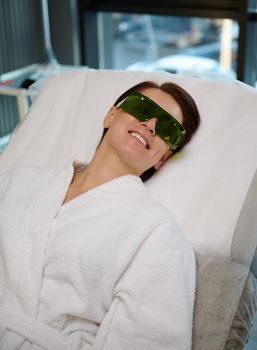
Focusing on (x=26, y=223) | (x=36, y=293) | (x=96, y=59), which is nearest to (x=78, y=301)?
(x=36, y=293)

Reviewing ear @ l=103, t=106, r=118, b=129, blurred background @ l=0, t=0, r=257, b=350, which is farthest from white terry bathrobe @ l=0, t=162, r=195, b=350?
blurred background @ l=0, t=0, r=257, b=350

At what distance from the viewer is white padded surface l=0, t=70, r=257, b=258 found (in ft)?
4.90

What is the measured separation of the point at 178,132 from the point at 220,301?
0.48 meters

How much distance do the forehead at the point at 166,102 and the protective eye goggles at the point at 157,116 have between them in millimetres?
64

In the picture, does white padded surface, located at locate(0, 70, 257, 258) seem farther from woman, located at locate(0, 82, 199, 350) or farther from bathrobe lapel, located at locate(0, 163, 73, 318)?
bathrobe lapel, located at locate(0, 163, 73, 318)

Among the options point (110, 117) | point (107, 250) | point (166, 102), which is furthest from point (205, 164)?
point (107, 250)

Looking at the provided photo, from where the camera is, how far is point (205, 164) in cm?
158

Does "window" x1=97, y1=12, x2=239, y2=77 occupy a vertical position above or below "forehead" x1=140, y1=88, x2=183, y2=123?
below

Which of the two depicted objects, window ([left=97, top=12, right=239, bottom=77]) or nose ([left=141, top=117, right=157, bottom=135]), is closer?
nose ([left=141, top=117, right=157, bottom=135])

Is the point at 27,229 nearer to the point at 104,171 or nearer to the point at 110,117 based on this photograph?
the point at 104,171

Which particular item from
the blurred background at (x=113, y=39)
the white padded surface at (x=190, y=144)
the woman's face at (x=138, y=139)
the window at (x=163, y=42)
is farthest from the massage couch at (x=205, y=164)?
the window at (x=163, y=42)

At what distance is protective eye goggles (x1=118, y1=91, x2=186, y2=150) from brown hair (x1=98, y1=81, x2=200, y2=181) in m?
0.09

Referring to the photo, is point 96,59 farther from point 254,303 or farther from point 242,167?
point 254,303

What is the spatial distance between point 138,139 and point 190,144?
23 centimetres
